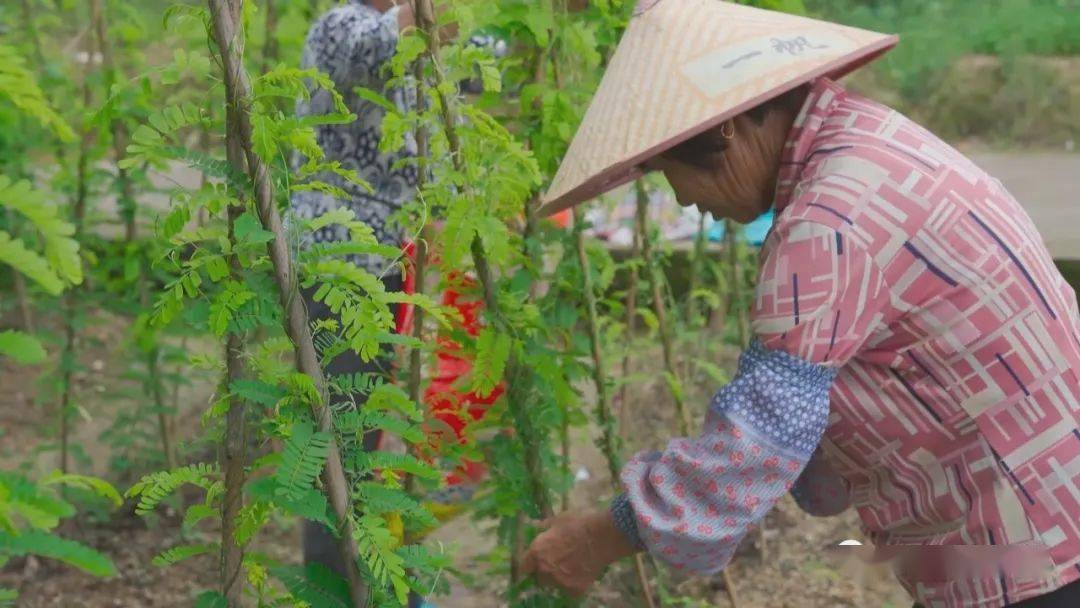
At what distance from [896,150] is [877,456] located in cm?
45

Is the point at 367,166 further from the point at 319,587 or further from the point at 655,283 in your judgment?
the point at 319,587

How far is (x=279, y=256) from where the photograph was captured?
5.75 feet

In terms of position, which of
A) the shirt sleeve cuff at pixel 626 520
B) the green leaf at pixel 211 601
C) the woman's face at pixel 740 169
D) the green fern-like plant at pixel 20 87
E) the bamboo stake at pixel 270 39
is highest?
the green fern-like plant at pixel 20 87

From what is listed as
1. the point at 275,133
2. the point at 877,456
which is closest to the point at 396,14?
the point at 275,133

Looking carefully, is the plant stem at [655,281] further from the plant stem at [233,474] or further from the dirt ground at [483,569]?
the plant stem at [233,474]

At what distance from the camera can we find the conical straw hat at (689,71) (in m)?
1.83

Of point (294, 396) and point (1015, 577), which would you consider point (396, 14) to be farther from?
point (1015, 577)

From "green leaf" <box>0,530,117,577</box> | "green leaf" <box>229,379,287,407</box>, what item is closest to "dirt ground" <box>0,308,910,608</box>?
"green leaf" <box>229,379,287,407</box>

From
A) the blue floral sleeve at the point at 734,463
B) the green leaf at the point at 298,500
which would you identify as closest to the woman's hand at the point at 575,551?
the blue floral sleeve at the point at 734,463

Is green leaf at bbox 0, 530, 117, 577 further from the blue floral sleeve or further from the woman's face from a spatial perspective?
the woman's face

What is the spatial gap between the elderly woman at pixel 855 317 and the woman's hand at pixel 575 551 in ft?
0.49

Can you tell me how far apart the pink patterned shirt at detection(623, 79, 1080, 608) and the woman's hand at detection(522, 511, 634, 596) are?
153 mm

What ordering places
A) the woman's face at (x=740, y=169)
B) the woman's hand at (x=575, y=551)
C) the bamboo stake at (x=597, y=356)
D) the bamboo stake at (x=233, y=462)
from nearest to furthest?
the bamboo stake at (x=233, y=462) → the woman's face at (x=740, y=169) → the woman's hand at (x=575, y=551) → the bamboo stake at (x=597, y=356)

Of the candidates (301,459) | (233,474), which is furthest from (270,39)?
(301,459)
